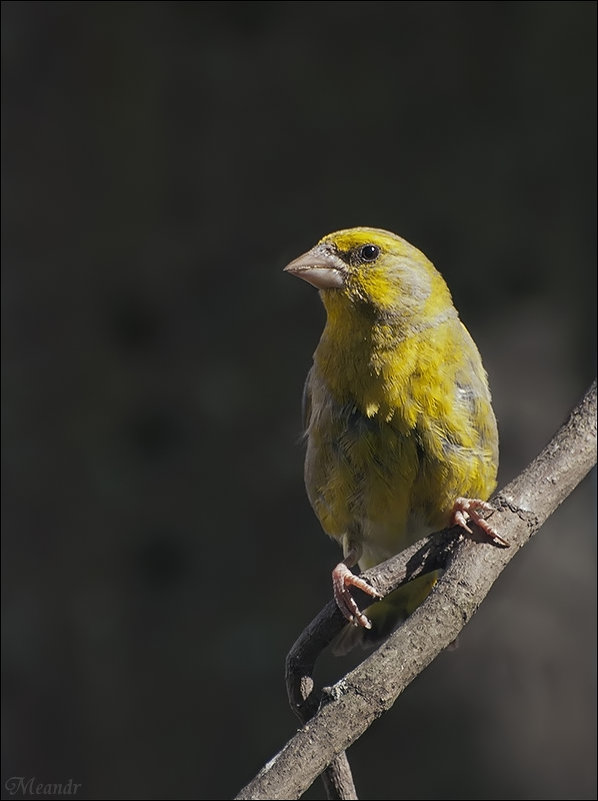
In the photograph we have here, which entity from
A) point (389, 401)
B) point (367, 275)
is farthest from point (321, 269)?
point (389, 401)

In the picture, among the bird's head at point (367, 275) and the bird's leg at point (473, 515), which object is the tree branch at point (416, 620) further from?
the bird's head at point (367, 275)

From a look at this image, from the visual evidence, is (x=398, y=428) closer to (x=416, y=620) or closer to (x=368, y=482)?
(x=368, y=482)

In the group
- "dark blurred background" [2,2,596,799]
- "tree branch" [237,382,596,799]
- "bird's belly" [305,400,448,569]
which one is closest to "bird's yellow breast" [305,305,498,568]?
"bird's belly" [305,400,448,569]

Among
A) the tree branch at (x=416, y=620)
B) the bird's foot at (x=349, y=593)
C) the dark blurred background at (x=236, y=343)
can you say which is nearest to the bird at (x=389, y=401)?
the bird's foot at (x=349, y=593)

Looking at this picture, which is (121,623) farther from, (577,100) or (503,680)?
(577,100)

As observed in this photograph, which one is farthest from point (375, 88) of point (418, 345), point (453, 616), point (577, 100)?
point (453, 616)

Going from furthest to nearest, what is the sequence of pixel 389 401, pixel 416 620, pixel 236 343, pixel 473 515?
pixel 236 343 < pixel 389 401 < pixel 473 515 < pixel 416 620

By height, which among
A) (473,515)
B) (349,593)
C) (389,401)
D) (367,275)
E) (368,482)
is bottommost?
(349,593)
